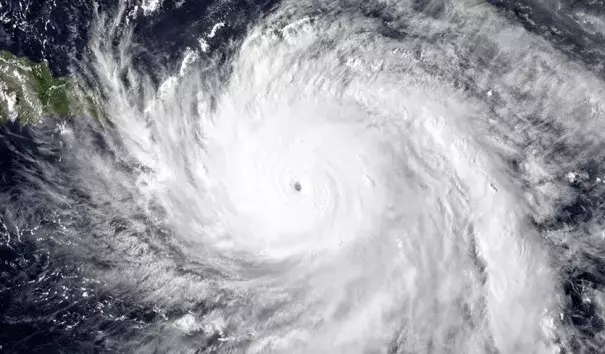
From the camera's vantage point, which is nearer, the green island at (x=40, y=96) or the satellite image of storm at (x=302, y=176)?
the satellite image of storm at (x=302, y=176)

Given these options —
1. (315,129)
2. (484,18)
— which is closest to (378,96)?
(315,129)

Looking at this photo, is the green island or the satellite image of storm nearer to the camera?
the satellite image of storm

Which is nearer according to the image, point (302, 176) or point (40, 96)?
point (302, 176)

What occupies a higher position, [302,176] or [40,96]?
[302,176]

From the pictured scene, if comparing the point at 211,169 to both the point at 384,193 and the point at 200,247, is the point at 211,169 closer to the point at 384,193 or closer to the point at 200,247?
the point at 200,247
